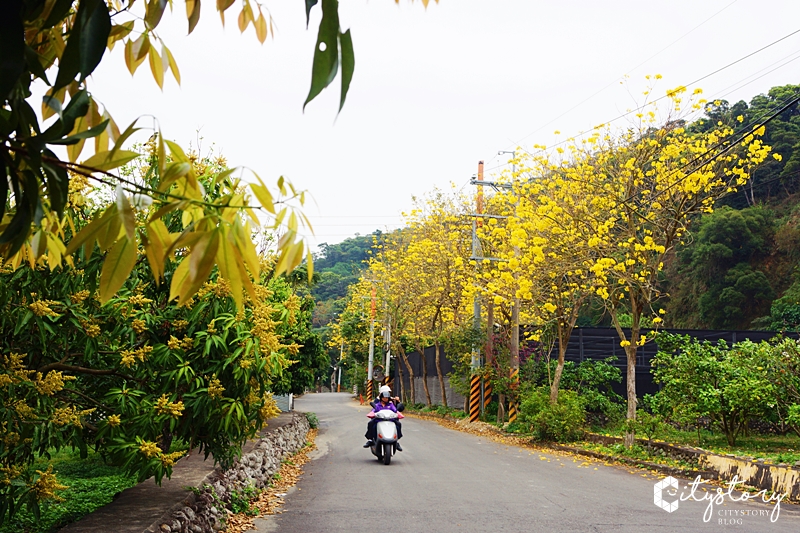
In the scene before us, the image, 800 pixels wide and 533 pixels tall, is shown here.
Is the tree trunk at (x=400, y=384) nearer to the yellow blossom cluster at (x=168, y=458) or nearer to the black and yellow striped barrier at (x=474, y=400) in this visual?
the black and yellow striped barrier at (x=474, y=400)

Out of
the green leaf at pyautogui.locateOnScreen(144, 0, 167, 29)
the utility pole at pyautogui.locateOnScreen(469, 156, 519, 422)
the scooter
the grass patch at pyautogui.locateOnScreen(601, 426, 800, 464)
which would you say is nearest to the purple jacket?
the scooter

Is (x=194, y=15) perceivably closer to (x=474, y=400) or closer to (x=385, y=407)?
(x=385, y=407)

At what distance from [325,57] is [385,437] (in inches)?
503

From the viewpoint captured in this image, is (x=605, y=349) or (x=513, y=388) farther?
(x=605, y=349)

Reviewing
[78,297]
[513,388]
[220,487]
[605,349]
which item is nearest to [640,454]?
[220,487]

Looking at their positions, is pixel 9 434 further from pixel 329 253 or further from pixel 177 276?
pixel 329 253

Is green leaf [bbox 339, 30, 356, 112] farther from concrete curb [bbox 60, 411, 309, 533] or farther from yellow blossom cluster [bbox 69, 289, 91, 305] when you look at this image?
concrete curb [bbox 60, 411, 309, 533]

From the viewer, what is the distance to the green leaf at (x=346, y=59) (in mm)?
1657

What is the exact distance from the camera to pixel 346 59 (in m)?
1.68

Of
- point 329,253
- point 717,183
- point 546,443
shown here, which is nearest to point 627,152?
point 717,183

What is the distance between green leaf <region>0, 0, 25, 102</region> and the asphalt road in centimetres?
687

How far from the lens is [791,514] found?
884 cm

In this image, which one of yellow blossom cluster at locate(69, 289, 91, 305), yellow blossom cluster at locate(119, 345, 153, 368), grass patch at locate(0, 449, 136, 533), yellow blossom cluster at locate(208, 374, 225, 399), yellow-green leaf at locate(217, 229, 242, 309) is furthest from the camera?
grass patch at locate(0, 449, 136, 533)

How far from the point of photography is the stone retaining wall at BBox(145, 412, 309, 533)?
20.9 feet
